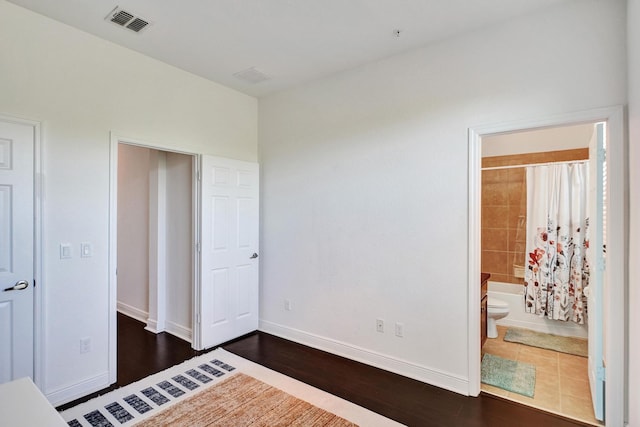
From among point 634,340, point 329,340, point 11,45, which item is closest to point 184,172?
point 11,45

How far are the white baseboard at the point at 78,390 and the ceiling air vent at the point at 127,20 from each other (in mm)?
2733

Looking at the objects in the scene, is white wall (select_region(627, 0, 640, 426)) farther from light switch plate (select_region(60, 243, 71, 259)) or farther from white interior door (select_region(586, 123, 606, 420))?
light switch plate (select_region(60, 243, 71, 259))

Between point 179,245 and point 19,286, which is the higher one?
point 179,245

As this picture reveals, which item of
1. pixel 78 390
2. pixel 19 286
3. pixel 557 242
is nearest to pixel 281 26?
pixel 19 286

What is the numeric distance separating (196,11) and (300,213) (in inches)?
80.2

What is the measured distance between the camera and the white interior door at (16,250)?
224 cm

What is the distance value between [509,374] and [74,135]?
13.4 ft

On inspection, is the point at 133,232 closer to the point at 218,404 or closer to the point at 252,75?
the point at 252,75

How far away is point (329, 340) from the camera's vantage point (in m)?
3.42

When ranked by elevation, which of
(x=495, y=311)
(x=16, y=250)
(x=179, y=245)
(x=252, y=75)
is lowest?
Answer: (x=495, y=311)

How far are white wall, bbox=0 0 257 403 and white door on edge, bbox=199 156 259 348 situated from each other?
0.84 meters

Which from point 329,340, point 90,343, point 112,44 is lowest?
point 329,340

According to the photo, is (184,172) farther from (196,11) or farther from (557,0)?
(557,0)

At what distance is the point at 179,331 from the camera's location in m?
3.83
